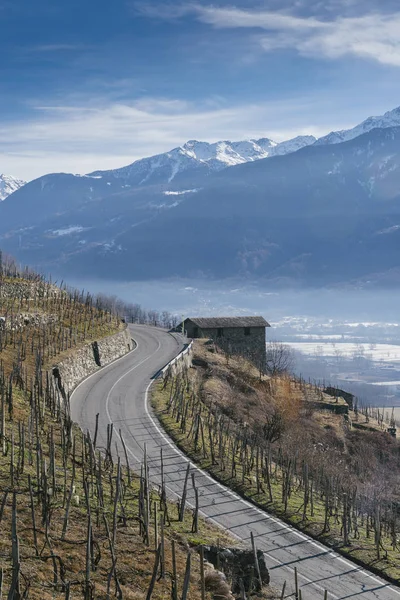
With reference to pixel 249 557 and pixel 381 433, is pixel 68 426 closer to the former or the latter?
pixel 249 557

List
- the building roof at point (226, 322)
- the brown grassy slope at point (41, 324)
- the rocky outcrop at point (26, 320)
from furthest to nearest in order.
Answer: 1. the building roof at point (226, 322)
2. the rocky outcrop at point (26, 320)
3. the brown grassy slope at point (41, 324)

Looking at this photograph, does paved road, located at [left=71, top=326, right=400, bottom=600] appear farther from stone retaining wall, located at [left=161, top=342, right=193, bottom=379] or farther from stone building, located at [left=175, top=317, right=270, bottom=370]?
stone building, located at [left=175, top=317, right=270, bottom=370]

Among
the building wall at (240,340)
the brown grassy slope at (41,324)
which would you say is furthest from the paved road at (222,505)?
the building wall at (240,340)

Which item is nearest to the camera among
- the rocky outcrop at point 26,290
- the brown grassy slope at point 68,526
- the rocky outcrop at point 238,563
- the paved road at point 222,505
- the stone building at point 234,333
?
the brown grassy slope at point 68,526

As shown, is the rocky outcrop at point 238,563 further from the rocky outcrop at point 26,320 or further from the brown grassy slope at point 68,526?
the rocky outcrop at point 26,320

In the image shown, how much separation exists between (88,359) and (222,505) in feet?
131

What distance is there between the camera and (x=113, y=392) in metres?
69.6

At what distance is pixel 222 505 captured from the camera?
4159 cm

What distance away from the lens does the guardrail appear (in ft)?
264

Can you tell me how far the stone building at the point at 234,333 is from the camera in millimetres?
126125

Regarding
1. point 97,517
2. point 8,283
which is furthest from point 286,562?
point 8,283

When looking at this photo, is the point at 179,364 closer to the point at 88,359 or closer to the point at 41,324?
the point at 88,359

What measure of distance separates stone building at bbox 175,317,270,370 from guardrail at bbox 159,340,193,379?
22656mm

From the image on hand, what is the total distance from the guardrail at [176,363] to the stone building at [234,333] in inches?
892
